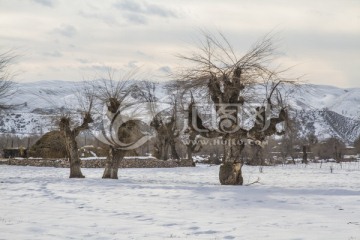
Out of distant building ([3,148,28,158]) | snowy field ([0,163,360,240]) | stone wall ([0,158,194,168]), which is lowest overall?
snowy field ([0,163,360,240])

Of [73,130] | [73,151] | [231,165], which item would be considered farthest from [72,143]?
[231,165]

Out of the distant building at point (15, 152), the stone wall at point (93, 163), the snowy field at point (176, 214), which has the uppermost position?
the distant building at point (15, 152)

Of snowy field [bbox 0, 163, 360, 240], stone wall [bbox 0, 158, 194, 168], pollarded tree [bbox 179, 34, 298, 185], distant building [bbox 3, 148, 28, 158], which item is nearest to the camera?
snowy field [bbox 0, 163, 360, 240]

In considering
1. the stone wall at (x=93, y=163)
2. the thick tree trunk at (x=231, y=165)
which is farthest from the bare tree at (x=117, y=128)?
the stone wall at (x=93, y=163)

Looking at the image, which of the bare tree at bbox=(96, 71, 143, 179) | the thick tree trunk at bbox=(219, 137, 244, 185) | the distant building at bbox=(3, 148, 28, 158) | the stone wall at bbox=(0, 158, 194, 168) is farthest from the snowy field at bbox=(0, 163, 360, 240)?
the distant building at bbox=(3, 148, 28, 158)

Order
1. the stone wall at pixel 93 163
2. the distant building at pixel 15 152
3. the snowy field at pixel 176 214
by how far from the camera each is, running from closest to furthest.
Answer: the snowy field at pixel 176 214 < the stone wall at pixel 93 163 < the distant building at pixel 15 152

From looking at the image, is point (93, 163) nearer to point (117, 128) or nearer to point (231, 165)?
point (117, 128)

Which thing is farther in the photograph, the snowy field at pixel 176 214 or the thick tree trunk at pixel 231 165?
the thick tree trunk at pixel 231 165

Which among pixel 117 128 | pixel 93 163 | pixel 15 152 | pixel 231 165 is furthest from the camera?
pixel 15 152

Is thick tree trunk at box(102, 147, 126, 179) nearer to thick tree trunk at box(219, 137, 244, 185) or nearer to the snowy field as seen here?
thick tree trunk at box(219, 137, 244, 185)

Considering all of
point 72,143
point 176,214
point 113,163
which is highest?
point 72,143

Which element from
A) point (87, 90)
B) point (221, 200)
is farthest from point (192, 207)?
point (87, 90)

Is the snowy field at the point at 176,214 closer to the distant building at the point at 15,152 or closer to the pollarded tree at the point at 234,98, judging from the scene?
the pollarded tree at the point at 234,98

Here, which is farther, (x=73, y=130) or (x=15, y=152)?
(x=15, y=152)
